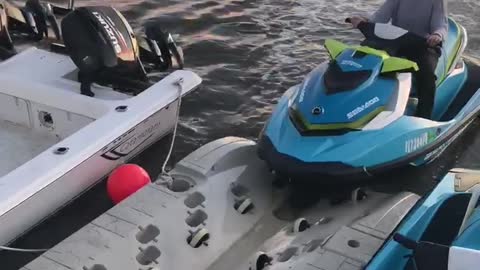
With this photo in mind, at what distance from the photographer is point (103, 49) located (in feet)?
15.9

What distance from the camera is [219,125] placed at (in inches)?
223

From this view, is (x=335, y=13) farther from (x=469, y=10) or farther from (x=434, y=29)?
(x=434, y=29)

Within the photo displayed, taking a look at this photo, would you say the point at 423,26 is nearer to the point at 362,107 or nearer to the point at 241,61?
the point at 362,107

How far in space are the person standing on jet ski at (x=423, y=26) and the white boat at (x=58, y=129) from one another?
1448mm

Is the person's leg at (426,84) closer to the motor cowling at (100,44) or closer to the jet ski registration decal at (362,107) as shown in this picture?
the jet ski registration decal at (362,107)

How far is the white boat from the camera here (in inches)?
156

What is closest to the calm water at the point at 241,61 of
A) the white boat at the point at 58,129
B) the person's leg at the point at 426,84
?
the white boat at the point at 58,129

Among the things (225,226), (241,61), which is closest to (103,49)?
(225,226)

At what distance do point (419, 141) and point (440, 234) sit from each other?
1.28 meters

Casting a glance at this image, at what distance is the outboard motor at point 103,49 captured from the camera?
483cm

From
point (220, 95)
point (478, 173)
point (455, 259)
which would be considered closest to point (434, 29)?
point (478, 173)

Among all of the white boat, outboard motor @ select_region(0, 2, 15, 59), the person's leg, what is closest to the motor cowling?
the white boat

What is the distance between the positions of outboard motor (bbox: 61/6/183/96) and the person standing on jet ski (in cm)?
154

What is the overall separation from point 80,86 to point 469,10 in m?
4.94
